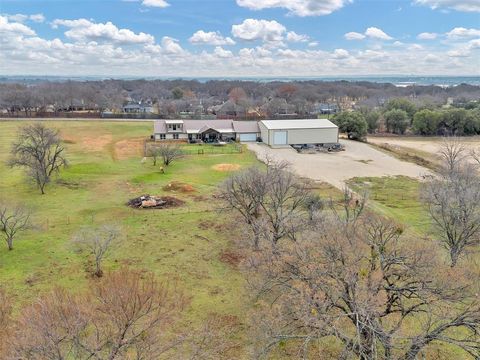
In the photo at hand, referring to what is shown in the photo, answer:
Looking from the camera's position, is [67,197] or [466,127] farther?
[466,127]

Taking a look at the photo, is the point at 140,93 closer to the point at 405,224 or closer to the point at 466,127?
the point at 466,127

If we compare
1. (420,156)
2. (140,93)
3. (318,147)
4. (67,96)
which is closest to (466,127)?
(420,156)

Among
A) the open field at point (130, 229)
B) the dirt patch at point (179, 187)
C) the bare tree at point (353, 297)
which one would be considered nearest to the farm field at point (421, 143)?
the open field at point (130, 229)

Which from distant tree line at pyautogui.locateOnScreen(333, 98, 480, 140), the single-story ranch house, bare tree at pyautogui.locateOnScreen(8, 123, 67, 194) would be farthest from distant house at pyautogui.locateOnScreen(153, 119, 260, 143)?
bare tree at pyautogui.locateOnScreen(8, 123, 67, 194)

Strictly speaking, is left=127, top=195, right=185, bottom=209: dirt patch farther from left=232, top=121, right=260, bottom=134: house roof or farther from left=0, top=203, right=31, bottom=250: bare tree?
left=232, top=121, right=260, bottom=134: house roof

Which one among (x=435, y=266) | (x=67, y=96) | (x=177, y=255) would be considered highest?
(x=67, y=96)
